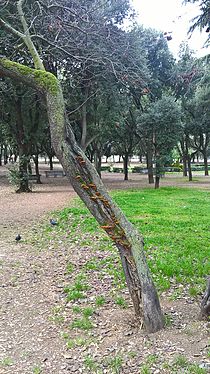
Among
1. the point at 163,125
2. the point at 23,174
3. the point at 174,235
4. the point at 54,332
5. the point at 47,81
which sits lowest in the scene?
the point at 54,332

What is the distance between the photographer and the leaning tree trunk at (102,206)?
11.9ft

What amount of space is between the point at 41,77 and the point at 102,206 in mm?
1477

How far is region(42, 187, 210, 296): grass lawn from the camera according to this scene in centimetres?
536

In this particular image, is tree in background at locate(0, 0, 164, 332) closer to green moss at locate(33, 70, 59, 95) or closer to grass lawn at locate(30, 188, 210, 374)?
green moss at locate(33, 70, 59, 95)

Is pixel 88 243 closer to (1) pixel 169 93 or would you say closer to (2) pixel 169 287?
(2) pixel 169 287

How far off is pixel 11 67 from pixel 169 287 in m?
3.36

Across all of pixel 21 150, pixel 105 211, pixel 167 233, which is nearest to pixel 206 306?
pixel 105 211

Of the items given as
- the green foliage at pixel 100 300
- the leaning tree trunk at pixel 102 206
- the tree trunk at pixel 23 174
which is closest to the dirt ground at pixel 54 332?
the green foliage at pixel 100 300

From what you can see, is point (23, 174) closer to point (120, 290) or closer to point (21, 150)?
point (21, 150)

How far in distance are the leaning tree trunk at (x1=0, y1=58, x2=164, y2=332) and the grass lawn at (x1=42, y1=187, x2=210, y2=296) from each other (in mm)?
1230

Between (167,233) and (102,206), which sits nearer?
(102,206)

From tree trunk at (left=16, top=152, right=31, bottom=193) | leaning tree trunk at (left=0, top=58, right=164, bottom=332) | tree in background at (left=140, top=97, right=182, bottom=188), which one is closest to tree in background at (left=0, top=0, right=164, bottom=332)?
leaning tree trunk at (left=0, top=58, right=164, bottom=332)

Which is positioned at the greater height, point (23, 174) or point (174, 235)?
point (23, 174)

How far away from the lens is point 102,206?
3.69 m
